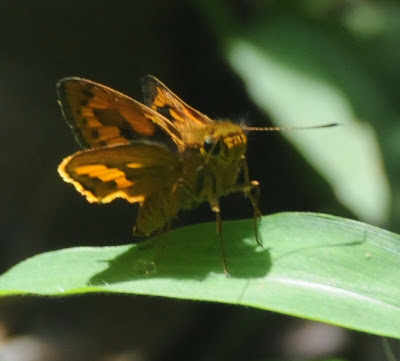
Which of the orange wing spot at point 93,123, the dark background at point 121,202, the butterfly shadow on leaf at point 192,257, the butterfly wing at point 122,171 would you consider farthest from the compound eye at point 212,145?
the dark background at point 121,202

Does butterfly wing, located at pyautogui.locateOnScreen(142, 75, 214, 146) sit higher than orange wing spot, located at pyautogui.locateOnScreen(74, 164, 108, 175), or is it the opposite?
butterfly wing, located at pyautogui.locateOnScreen(142, 75, 214, 146)

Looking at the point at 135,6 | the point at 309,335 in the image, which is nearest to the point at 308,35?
the point at 135,6

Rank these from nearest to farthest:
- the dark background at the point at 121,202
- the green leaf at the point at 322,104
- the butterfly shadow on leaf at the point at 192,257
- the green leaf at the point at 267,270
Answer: the green leaf at the point at 267,270 → the butterfly shadow on leaf at the point at 192,257 → the green leaf at the point at 322,104 → the dark background at the point at 121,202

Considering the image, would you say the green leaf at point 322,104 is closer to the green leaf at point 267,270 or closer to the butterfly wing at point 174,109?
the butterfly wing at point 174,109

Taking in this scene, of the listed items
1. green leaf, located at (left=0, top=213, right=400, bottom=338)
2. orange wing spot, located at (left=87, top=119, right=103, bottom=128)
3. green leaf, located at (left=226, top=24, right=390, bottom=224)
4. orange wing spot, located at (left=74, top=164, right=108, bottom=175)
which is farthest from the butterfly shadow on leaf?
green leaf, located at (left=226, top=24, right=390, bottom=224)

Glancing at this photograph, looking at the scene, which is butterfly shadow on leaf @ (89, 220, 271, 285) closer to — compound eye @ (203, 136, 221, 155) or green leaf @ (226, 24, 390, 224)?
compound eye @ (203, 136, 221, 155)

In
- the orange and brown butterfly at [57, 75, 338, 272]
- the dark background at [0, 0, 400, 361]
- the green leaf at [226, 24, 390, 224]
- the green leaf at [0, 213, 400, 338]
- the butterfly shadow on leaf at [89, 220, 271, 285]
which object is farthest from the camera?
the dark background at [0, 0, 400, 361]

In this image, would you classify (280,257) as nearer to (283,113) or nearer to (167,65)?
(283,113)
